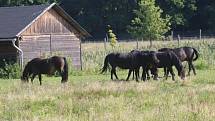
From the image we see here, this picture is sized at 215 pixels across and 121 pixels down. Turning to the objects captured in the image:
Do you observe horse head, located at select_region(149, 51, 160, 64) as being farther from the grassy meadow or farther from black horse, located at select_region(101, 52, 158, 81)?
the grassy meadow

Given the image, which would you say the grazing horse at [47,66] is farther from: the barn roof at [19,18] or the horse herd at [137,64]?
the barn roof at [19,18]

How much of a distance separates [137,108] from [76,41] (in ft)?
80.2

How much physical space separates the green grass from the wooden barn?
13.9 meters

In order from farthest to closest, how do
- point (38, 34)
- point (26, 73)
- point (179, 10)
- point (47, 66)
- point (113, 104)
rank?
point (179, 10) < point (38, 34) < point (26, 73) < point (47, 66) < point (113, 104)

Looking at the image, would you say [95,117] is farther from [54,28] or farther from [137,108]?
[54,28]

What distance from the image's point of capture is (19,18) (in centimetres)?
3659

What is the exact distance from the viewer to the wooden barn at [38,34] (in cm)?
A: 3438

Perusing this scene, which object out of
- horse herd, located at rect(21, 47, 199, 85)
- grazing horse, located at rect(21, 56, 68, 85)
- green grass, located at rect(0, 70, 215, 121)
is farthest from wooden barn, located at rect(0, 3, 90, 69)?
green grass, located at rect(0, 70, 215, 121)

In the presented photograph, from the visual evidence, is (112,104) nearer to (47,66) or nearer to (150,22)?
(47,66)

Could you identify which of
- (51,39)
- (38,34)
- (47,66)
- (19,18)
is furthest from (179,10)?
(47,66)

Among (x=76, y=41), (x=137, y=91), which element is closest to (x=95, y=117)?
(x=137, y=91)

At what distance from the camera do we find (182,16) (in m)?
88.6

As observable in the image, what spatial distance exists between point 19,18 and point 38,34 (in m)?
1.78

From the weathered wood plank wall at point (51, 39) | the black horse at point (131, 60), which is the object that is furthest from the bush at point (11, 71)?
the black horse at point (131, 60)
